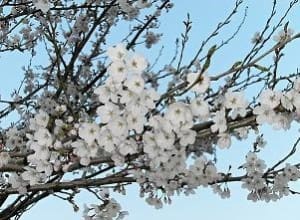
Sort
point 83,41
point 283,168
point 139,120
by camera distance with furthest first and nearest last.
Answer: point 83,41
point 283,168
point 139,120

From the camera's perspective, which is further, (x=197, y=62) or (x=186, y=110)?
(x=197, y=62)

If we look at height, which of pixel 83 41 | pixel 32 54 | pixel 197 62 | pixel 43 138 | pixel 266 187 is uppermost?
pixel 32 54

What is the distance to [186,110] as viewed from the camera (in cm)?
258

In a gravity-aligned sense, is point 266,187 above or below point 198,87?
below

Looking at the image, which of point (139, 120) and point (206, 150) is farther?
point (206, 150)

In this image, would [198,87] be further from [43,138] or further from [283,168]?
[283,168]

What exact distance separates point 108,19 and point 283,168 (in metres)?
1.75

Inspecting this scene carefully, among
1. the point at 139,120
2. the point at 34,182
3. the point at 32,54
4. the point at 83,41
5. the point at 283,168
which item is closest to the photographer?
the point at 139,120

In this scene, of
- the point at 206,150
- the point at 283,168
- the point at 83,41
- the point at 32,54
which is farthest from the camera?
the point at 32,54

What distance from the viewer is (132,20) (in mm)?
4434

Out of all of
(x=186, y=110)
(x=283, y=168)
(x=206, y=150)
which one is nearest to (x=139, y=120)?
(x=186, y=110)

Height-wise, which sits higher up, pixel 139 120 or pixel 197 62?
pixel 197 62

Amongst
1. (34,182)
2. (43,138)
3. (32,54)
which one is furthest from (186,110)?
(32,54)

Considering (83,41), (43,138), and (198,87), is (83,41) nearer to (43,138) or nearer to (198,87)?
(43,138)
